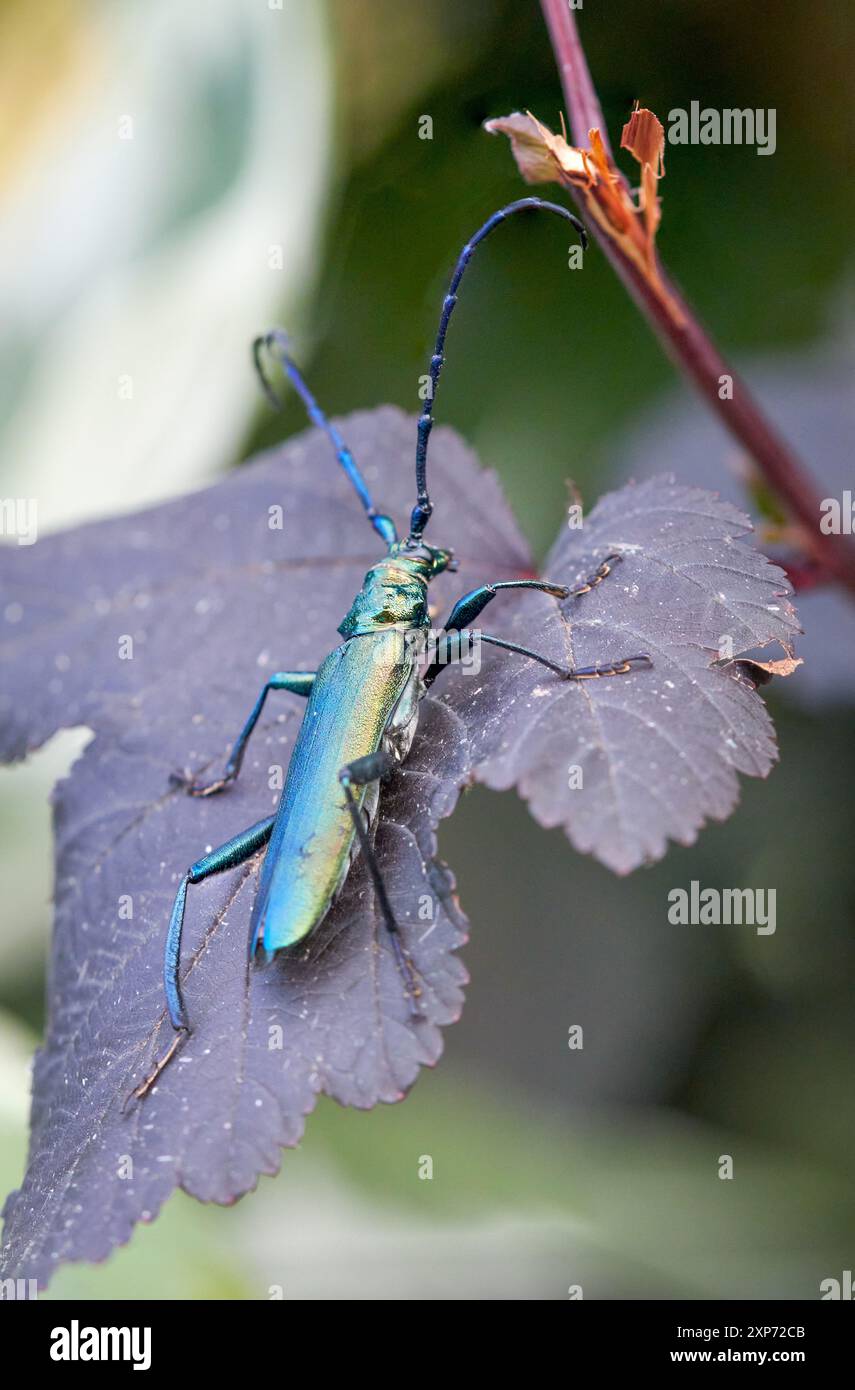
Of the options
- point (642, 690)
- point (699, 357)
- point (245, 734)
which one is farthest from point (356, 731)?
point (699, 357)

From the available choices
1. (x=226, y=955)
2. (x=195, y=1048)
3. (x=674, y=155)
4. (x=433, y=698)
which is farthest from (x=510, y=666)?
(x=674, y=155)

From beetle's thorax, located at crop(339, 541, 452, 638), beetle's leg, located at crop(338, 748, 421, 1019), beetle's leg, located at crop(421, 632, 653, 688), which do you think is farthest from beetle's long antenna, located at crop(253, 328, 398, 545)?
beetle's leg, located at crop(338, 748, 421, 1019)

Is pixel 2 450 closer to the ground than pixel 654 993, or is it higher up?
higher up

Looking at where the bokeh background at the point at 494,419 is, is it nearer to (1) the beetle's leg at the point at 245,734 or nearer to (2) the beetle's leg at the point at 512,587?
(2) the beetle's leg at the point at 512,587

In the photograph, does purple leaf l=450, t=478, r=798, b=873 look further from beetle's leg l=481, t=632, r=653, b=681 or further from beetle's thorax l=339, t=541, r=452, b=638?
beetle's thorax l=339, t=541, r=452, b=638

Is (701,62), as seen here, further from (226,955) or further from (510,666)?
(226,955)
